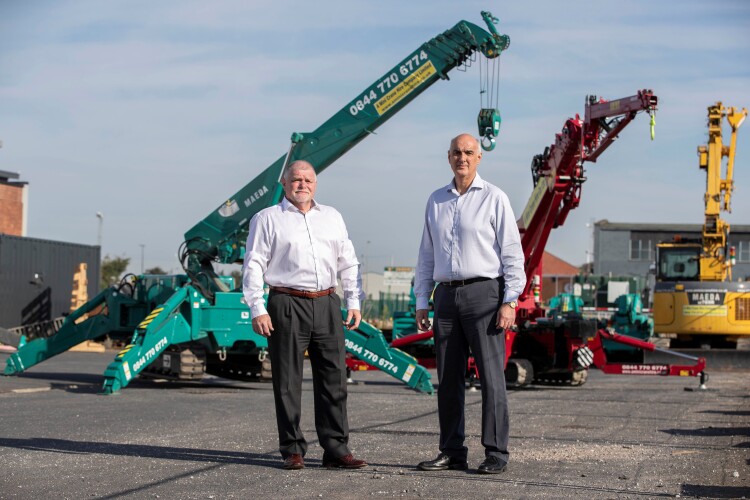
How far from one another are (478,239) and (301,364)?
1.35 meters

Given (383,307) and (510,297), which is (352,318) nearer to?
(510,297)

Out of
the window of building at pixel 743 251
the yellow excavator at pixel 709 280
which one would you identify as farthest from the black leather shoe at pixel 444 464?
the window of building at pixel 743 251

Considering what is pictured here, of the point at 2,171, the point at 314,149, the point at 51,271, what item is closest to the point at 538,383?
the point at 314,149

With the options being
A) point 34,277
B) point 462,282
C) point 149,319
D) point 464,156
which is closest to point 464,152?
point 464,156

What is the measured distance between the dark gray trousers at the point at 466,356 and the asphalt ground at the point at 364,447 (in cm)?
25

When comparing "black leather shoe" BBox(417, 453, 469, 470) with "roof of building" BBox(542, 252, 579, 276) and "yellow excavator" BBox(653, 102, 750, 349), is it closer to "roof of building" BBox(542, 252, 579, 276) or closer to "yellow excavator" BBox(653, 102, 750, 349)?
"yellow excavator" BBox(653, 102, 750, 349)

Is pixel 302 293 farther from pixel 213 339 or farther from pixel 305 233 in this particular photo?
pixel 213 339

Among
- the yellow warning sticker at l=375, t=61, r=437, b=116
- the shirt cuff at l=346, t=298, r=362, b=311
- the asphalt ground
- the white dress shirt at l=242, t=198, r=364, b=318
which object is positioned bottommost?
the asphalt ground

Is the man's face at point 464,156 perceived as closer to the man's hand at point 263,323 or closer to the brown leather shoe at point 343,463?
the man's hand at point 263,323

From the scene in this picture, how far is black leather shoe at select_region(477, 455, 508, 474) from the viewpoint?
7.15 m

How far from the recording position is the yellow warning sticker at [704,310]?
95.8 ft

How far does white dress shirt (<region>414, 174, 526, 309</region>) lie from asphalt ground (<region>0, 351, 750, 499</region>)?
1.22m

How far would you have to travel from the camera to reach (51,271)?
40.8 meters

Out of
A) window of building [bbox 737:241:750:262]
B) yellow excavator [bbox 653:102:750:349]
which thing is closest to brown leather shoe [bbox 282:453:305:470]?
yellow excavator [bbox 653:102:750:349]
